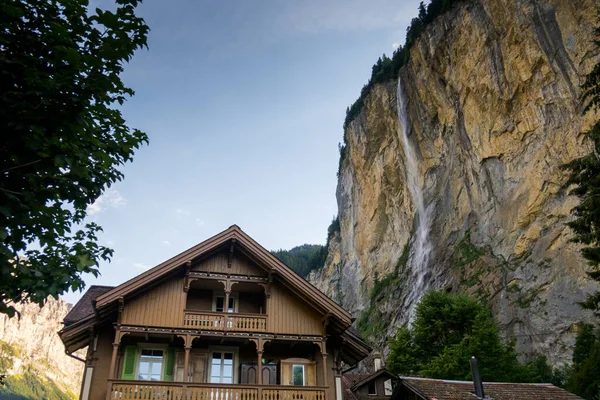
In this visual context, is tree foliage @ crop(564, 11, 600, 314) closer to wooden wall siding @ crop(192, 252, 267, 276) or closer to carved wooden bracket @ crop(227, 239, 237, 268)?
wooden wall siding @ crop(192, 252, 267, 276)

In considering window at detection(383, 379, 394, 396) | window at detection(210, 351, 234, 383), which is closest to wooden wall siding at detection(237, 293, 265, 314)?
window at detection(210, 351, 234, 383)

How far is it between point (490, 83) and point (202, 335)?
4037 centimetres

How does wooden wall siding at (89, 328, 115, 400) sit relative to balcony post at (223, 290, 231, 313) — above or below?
below

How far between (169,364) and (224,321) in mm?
2680

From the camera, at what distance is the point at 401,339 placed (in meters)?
37.1

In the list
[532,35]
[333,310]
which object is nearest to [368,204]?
[532,35]

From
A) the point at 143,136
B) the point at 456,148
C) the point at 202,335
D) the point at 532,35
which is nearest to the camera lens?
the point at 143,136

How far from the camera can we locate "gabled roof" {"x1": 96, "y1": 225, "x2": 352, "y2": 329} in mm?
19938

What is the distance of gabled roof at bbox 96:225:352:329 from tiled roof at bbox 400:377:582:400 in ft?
11.9

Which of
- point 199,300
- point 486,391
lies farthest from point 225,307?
point 486,391

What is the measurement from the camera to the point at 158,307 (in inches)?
792

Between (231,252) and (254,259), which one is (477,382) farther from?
(231,252)

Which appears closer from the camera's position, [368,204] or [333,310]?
[333,310]

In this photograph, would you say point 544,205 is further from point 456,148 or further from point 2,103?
point 2,103
